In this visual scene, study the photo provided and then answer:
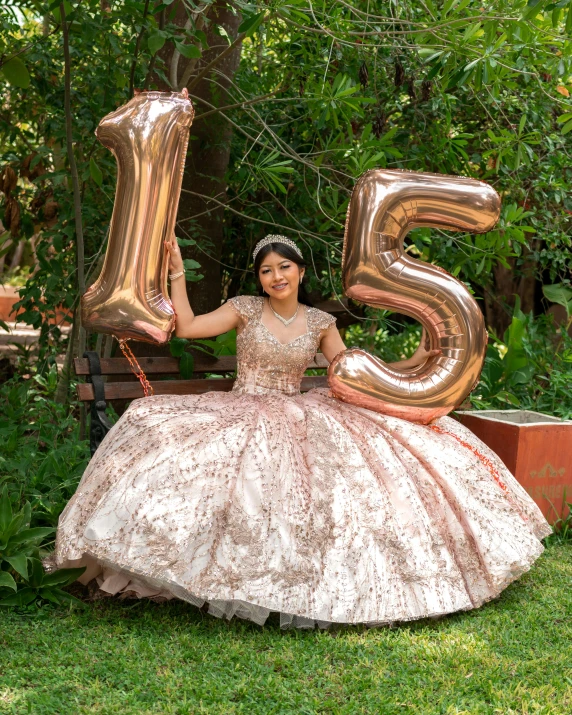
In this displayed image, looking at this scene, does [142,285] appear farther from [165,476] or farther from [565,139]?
[565,139]

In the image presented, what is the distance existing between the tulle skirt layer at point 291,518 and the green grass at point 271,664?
0.30 ft

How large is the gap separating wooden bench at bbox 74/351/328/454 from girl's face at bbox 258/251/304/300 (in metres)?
0.45

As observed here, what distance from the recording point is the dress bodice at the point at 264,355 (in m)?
3.58

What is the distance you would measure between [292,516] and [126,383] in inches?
49.6

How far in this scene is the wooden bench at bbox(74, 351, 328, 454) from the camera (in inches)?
145

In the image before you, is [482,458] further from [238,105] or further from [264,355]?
[238,105]

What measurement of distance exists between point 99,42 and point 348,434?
2.86 m

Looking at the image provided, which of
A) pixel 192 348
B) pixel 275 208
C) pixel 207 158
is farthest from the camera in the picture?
pixel 275 208

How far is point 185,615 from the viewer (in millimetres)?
3057

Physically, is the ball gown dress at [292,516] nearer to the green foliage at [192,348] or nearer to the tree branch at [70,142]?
the green foliage at [192,348]

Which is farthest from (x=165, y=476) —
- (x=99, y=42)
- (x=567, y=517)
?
(x=99, y=42)

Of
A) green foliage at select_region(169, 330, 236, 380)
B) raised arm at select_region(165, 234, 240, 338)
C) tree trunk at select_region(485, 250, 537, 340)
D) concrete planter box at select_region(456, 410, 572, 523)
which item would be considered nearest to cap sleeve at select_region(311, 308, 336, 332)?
raised arm at select_region(165, 234, 240, 338)

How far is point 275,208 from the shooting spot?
5.23 meters

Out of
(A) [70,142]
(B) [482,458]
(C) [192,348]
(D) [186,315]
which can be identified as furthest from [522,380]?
(A) [70,142]
